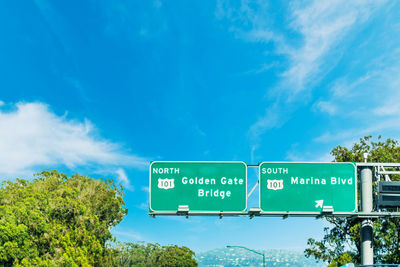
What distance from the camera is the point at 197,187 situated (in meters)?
21.0

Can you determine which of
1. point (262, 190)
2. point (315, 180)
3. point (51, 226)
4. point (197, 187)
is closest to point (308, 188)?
point (315, 180)

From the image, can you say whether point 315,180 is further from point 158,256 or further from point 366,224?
point 158,256

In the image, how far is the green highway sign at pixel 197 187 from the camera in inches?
825

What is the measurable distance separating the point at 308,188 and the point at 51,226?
27931 mm

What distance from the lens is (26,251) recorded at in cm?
3847

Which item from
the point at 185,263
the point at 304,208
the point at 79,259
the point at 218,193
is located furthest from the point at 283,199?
the point at 185,263

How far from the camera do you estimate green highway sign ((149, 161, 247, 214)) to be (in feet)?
68.7

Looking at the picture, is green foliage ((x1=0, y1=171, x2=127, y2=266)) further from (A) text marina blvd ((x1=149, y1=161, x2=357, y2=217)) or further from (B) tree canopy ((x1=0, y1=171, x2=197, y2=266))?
(A) text marina blvd ((x1=149, y1=161, x2=357, y2=217))

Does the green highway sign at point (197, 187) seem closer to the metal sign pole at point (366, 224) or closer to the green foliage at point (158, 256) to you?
the metal sign pole at point (366, 224)

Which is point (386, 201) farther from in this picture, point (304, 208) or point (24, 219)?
point (24, 219)

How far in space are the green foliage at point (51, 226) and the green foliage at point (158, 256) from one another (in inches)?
2526

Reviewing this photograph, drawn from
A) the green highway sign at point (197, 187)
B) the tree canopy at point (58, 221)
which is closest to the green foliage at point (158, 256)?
the tree canopy at point (58, 221)

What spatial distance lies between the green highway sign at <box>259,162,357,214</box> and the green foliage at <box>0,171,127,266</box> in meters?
24.6

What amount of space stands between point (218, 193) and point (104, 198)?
109ft
